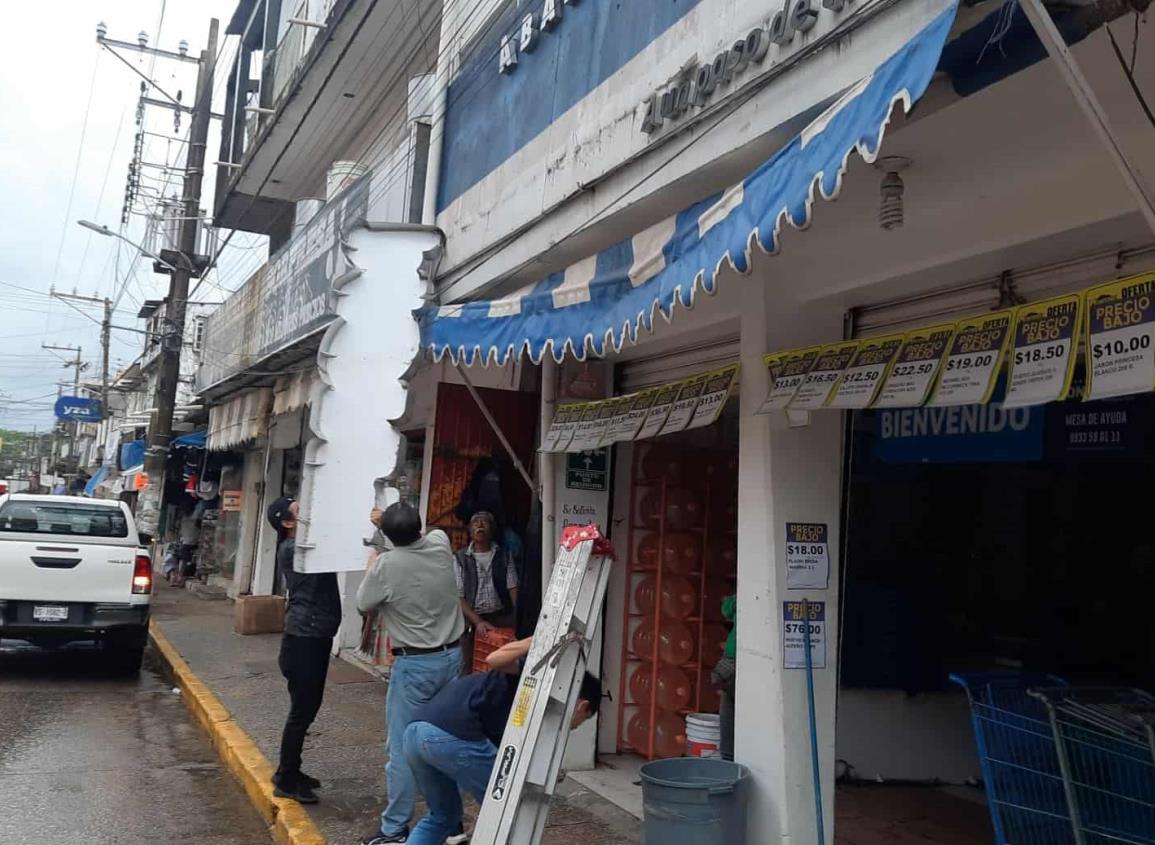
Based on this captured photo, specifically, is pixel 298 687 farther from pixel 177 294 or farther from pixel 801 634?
pixel 177 294

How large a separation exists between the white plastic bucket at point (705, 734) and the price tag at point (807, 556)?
5.16 ft

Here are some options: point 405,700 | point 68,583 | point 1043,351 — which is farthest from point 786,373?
point 68,583

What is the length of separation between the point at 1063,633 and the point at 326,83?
10715 millimetres

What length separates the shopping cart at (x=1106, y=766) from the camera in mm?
4039

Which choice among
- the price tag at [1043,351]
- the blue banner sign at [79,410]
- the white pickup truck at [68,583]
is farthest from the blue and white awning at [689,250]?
the blue banner sign at [79,410]

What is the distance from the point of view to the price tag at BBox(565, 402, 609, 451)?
6.44 metres

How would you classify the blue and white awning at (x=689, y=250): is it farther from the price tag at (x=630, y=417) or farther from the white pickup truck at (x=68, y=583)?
the white pickup truck at (x=68, y=583)

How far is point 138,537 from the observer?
10945mm

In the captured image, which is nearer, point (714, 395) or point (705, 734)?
point (714, 395)

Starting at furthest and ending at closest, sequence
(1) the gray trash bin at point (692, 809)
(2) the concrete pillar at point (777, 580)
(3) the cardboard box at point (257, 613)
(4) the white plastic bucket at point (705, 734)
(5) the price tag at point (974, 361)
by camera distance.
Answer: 1. (3) the cardboard box at point (257, 613)
2. (4) the white plastic bucket at point (705, 734)
3. (2) the concrete pillar at point (777, 580)
4. (1) the gray trash bin at point (692, 809)
5. (5) the price tag at point (974, 361)

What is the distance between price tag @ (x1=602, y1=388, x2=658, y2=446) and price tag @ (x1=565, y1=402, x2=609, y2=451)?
8cm

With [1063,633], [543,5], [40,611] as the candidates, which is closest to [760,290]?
[543,5]

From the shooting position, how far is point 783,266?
5.01 m

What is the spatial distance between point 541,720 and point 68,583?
7.75m
